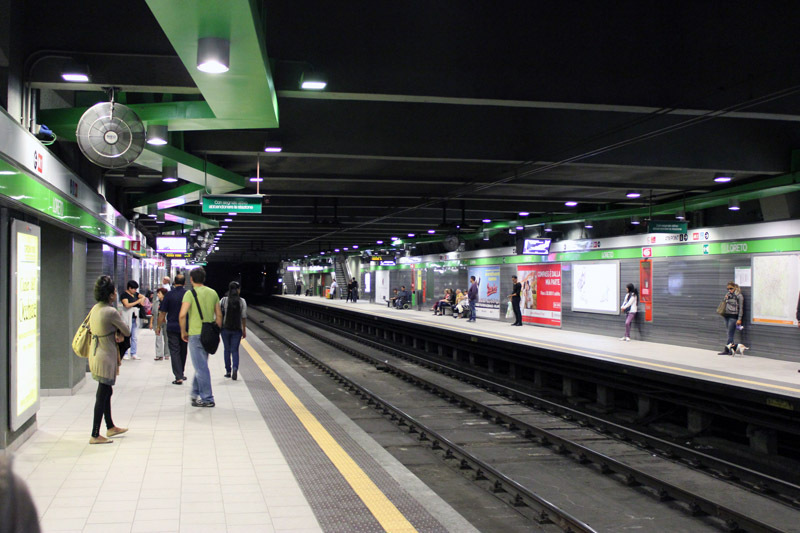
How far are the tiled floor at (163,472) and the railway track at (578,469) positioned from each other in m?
2.14

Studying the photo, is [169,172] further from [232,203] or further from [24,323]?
[24,323]

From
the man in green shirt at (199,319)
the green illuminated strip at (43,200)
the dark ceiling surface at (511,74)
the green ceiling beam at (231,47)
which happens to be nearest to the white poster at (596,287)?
the dark ceiling surface at (511,74)

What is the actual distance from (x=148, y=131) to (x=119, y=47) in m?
1.71

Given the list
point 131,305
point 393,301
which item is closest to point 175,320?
point 131,305

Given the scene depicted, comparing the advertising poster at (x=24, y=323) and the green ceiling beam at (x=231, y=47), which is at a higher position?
the green ceiling beam at (x=231, y=47)

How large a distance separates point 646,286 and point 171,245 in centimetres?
1465

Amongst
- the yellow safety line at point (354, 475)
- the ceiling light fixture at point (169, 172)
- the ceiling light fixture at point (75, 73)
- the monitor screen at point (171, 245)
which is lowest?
the yellow safety line at point (354, 475)

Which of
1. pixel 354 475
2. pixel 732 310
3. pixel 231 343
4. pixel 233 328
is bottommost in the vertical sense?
pixel 354 475

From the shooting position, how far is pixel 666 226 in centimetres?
1522

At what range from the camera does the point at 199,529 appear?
14.1 feet

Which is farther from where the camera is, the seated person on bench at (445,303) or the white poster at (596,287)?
the seated person on bench at (445,303)

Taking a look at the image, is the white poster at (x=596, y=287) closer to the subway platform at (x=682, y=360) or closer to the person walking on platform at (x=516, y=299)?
the subway platform at (x=682, y=360)

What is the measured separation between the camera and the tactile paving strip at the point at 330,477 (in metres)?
4.57

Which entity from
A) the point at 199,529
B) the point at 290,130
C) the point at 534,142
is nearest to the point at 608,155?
the point at 534,142
